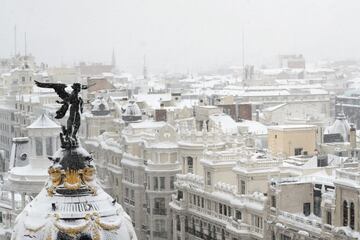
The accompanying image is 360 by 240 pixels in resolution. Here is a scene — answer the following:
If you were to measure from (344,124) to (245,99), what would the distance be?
5748 centimetres

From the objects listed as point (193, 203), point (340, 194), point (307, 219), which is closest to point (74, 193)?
point (340, 194)

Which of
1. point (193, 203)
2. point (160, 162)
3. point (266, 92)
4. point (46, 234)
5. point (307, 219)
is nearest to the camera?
point (46, 234)

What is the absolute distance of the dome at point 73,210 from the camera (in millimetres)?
10078

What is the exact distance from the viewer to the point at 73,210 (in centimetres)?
1027

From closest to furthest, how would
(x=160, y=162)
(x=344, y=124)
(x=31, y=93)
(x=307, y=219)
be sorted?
1. (x=307, y=219)
2. (x=160, y=162)
3. (x=344, y=124)
4. (x=31, y=93)

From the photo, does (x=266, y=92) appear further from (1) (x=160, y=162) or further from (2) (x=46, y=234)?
(2) (x=46, y=234)

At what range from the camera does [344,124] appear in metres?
70.8

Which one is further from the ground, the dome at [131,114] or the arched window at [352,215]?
the dome at [131,114]

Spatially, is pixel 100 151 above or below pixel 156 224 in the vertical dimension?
above

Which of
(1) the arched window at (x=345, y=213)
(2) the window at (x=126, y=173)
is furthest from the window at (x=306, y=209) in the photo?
(2) the window at (x=126, y=173)

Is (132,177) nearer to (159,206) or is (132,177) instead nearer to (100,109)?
(159,206)

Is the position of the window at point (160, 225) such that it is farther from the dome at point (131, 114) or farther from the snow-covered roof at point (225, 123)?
Result: the dome at point (131, 114)

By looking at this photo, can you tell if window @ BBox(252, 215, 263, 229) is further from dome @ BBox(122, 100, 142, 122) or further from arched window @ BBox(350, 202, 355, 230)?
dome @ BBox(122, 100, 142, 122)

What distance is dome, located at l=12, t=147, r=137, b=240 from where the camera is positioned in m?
10.1
